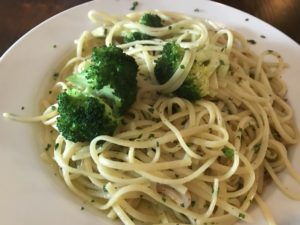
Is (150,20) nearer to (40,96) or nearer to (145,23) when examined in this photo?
(145,23)

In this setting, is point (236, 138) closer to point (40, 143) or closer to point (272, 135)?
point (272, 135)

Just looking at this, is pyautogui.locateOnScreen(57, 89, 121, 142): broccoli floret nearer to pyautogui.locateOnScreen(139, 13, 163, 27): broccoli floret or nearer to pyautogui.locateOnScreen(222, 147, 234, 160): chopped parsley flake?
pyautogui.locateOnScreen(222, 147, 234, 160): chopped parsley flake

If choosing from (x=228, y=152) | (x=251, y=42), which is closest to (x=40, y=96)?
(x=228, y=152)

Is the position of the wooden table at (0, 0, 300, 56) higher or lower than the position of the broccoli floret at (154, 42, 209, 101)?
lower

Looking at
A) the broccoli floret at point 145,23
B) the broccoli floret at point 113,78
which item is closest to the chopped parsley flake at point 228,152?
the broccoli floret at point 113,78

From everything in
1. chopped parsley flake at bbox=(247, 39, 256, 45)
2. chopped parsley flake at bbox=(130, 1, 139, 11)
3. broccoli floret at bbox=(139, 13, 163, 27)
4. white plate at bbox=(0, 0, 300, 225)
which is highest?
broccoli floret at bbox=(139, 13, 163, 27)

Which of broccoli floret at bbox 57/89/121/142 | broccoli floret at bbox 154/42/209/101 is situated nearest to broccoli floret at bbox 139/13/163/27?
broccoli floret at bbox 154/42/209/101

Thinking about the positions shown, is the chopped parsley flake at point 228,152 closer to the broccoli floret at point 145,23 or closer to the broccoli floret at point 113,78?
the broccoli floret at point 113,78
